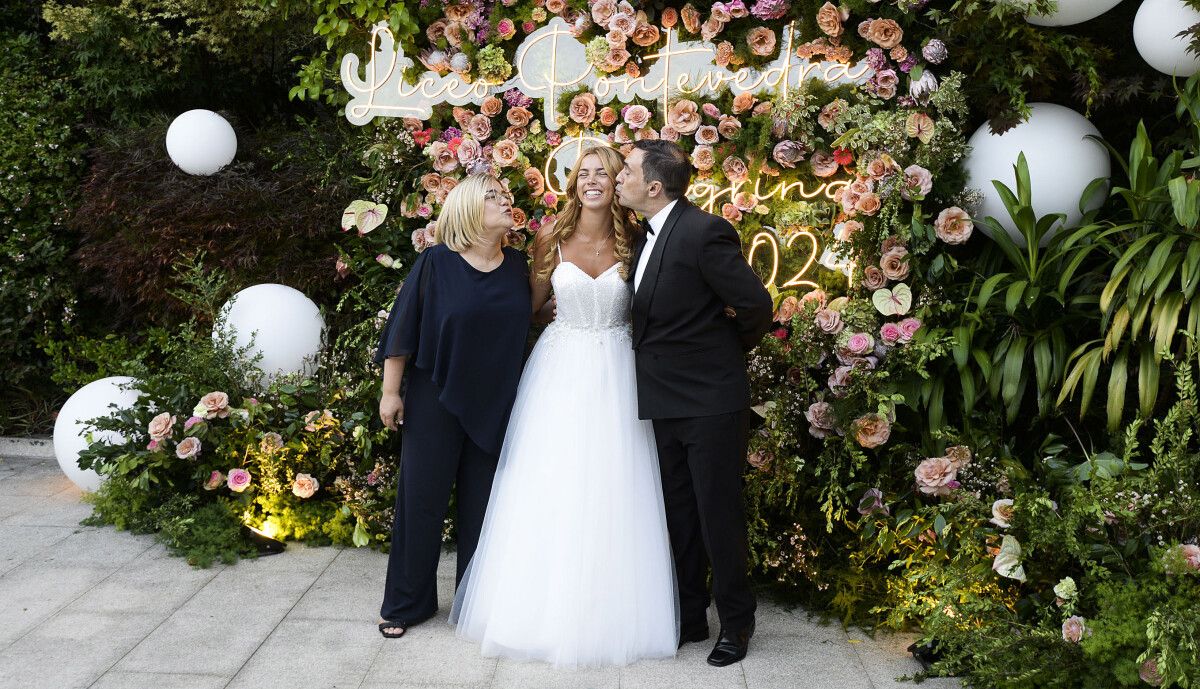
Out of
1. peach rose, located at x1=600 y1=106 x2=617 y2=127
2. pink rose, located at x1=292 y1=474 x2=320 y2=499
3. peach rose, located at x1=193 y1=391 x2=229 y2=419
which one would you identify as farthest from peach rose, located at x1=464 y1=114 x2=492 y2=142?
pink rose, located at x1=292 y1=474 x2=320 y2=499

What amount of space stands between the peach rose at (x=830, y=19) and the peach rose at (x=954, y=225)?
3.28ft

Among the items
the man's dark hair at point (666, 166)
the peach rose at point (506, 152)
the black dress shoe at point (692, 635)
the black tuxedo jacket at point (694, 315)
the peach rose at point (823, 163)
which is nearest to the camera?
the black tuxedo jacket at point (694, 315)

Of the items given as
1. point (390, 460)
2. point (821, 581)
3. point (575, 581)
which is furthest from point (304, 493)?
point (821, 581)

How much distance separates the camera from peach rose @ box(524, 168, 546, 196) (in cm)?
491

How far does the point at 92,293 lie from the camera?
6.44m

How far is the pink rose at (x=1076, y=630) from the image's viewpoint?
10.2 feet

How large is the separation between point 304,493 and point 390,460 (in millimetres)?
434

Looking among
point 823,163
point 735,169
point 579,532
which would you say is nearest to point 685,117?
point 735,169

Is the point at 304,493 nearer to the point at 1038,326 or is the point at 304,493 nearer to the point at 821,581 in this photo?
the point at 821,581

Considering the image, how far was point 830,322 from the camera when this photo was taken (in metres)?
4.20

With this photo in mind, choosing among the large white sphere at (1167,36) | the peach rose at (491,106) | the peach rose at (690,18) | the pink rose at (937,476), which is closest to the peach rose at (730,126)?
the peach rose at (690,18)

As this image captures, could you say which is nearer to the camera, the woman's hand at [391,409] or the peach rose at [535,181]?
the woman's hand at [391,409]

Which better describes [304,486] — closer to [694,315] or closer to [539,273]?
[539,273]

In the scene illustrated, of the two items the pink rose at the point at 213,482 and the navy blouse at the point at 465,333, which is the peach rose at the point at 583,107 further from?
the pink rose at the point at 213,482
